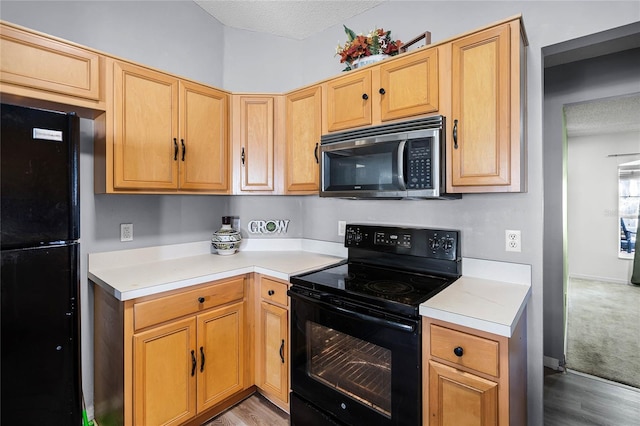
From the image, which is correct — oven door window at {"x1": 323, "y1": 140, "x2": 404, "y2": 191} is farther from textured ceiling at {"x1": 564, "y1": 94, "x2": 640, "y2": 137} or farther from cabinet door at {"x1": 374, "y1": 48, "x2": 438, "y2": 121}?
textured ceiling at {"x1": 564, "y1": 94, "x2": 640, "y2": 137}

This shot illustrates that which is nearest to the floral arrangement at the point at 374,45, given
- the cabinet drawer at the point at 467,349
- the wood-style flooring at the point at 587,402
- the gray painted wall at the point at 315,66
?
the gray painted wall at the point at 315,66

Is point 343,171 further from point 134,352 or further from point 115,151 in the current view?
point 134,352

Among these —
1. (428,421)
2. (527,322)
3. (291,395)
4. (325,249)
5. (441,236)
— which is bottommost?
(291,395)

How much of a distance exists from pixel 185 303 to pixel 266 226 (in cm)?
103

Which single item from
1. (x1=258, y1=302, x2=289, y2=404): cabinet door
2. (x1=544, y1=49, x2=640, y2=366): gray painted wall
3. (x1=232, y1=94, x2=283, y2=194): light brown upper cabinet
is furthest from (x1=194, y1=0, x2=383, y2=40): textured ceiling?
(x1=258, y1=302, x2=289, y2=404): cabinet door

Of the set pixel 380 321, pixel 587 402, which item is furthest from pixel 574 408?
pixel 380 321

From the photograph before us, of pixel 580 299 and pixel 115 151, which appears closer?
pixel 115 151

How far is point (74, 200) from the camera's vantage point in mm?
1225

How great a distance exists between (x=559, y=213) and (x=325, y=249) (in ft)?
6.08

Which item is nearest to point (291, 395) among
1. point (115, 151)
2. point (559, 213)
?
point (115, 151)

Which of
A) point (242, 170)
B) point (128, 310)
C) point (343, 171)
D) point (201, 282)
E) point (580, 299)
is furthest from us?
point (580, 299)

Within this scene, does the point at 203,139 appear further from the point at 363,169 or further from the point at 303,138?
the point at 363,169

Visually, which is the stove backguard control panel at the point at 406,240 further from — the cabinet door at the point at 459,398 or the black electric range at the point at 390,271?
the cabinet door at the point at 459,398

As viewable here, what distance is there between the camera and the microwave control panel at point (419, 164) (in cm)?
157
